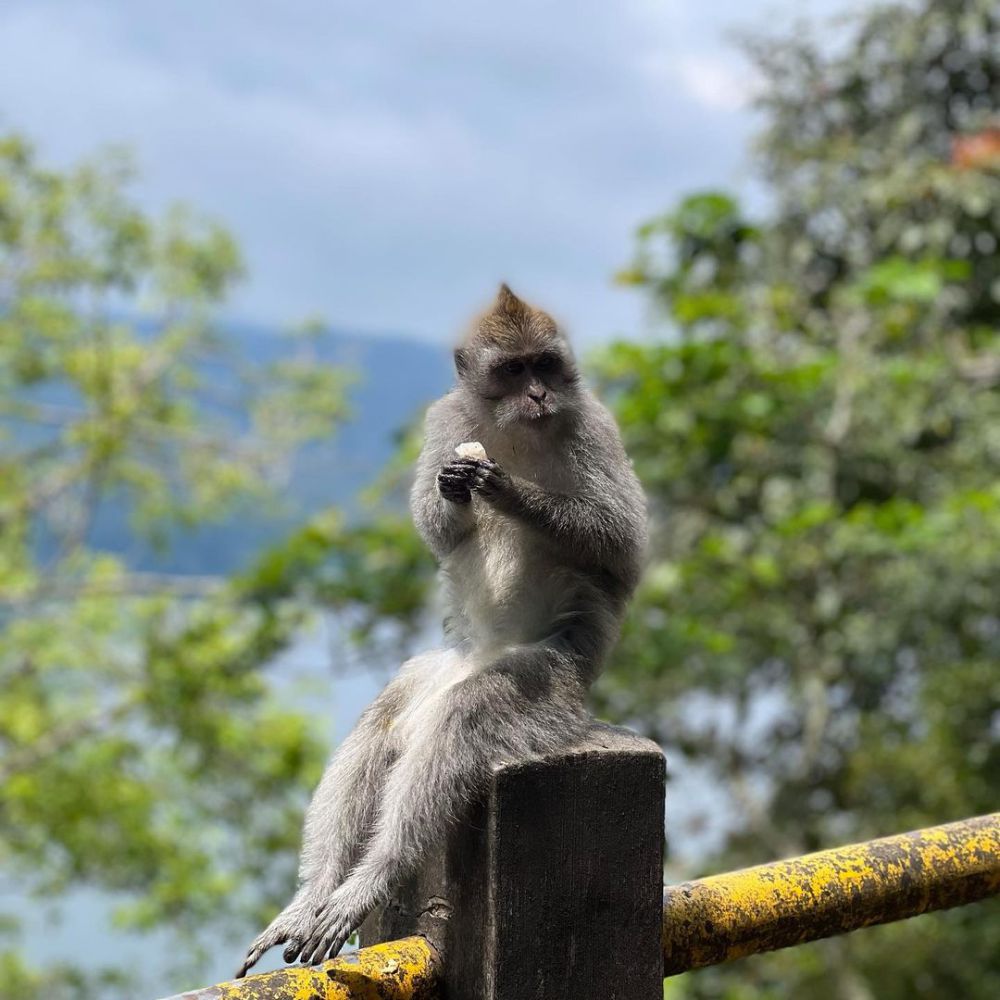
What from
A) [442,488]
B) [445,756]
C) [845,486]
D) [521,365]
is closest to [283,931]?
[445,756]

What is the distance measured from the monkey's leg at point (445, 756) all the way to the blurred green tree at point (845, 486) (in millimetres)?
4480

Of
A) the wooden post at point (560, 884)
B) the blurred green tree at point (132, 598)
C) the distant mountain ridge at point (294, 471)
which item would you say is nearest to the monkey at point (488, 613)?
the wooden post at point (560, 884)

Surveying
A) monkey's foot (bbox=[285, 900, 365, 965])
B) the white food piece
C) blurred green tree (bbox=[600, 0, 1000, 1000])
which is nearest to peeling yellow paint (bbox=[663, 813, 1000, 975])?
monkey's foot (bbox=[285, 900, 365, 965])

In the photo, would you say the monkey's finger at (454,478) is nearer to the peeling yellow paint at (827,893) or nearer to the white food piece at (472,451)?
the white food piece at (472,451)

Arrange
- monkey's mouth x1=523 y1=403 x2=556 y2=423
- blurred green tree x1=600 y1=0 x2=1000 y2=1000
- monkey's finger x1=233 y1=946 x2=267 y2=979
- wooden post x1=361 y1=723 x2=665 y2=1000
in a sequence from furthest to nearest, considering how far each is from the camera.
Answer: blurred green tree x1=600 y1=0 x2=1000 y2=1000
monkey's mouth x1=523 y1=403 x2=556 y2=423
monkey's finger x1=233 y1=946 x2=267 y2=979
wooden post x1=361 y1=723 x2=665 y2=1000

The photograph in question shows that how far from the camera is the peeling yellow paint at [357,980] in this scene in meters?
1.85

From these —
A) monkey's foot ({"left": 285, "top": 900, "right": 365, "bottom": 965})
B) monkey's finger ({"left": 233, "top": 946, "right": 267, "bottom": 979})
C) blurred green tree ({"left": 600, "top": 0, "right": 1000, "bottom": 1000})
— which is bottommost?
monkey's finger ({"left": 233, "top": 946, "right": 267, "bottom": 979})

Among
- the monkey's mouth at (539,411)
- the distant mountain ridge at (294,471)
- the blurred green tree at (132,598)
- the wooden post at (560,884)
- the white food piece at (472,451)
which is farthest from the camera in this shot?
the distant mountain ridge at (294,471)

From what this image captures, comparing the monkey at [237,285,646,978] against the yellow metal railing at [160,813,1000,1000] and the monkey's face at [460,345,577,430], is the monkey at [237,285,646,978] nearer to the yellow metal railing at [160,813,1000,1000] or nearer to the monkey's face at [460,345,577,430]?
the monkey's face at [460,345,577,430]

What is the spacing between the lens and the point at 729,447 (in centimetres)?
798

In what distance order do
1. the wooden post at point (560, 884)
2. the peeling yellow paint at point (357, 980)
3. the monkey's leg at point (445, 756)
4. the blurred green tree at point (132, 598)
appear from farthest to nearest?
the blurred green tree at point (132, 598) < the monkey's leg at point (445, 756) < the wooden post at point (560, 884) < the peeling yellow paint at point (357, 980)

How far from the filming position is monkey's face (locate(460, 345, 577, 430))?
10.0 feet

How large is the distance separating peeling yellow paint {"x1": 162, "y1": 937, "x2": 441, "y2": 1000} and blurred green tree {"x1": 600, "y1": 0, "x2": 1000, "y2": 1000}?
4.96 meters

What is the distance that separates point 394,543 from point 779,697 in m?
3.37
